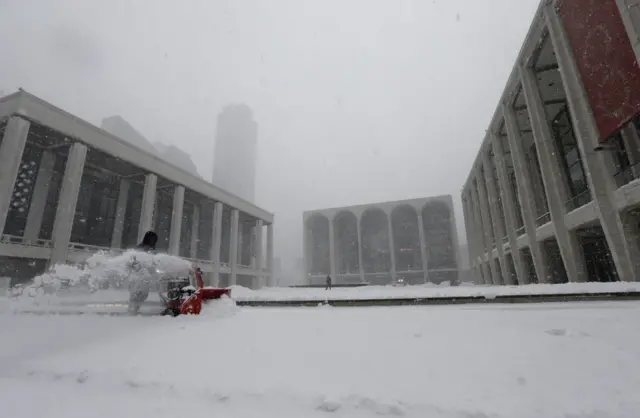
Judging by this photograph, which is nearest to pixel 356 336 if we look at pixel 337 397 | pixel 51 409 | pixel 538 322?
pixel 337 397

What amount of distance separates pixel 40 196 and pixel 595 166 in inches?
1427

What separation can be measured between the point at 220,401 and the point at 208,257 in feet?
149

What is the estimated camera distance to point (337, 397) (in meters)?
3.03

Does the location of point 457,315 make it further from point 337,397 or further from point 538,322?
point 337,397

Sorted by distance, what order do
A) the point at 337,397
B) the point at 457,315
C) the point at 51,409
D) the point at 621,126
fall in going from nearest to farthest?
1. the point at 337,397
2. the point at 51,409
3. the point at 457,315
4. the point at 621,126

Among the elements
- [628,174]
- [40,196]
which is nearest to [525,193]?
[628,174]

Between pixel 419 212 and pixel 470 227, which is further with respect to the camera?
pixel 419 212

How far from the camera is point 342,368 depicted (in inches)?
145

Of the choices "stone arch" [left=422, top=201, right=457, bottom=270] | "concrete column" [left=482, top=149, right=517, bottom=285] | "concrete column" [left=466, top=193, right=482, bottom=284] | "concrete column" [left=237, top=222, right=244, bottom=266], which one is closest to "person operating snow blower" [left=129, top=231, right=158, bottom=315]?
"concrete column" [left=482, top=149, right=517, bottom=285]

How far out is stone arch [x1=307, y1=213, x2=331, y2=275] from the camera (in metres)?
64.4

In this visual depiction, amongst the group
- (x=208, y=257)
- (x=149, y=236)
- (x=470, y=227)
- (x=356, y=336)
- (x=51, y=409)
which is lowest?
(x=51, y=409)

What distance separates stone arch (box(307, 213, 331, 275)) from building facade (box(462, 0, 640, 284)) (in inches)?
1596

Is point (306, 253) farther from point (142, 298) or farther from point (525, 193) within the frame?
point (142, 298)

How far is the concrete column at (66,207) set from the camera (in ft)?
67.0
